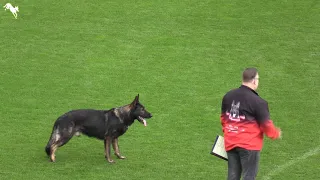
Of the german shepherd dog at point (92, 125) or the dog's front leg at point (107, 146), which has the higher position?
the german shepherd dog at point (92, 125)

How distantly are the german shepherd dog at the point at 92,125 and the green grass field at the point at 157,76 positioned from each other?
43 cm

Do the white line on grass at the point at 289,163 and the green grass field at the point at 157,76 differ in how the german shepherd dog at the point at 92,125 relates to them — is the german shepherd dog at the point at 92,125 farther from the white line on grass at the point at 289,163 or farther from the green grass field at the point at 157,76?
the white line on grass at the point at 289,163

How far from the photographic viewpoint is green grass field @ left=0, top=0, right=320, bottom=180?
46.1ft

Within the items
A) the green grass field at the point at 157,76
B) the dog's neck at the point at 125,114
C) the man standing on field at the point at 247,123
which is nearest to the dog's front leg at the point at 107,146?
the green grass field at the point at 157,76

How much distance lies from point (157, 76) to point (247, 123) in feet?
27.3

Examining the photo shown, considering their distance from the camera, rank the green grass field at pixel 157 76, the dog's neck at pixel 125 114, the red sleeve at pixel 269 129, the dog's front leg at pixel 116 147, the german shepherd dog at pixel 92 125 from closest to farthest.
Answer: the red sleeve at pixel 269 129 → the german shepherd dog at pixel 92 125 → the dog's neck at pixel 125 114 → the dog's front leg at pixel 116 147 → the green grass field at pixel 157 76

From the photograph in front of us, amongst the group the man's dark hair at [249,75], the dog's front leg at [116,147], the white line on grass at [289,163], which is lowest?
the white line on grass at [289,163]

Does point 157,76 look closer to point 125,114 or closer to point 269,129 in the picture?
point 125,114

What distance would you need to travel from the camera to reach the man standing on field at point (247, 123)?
1046cm

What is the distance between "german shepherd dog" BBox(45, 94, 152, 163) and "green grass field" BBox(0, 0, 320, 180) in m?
0.43

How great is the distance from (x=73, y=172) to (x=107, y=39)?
7807 mm

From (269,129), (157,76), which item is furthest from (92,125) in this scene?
(157,76)

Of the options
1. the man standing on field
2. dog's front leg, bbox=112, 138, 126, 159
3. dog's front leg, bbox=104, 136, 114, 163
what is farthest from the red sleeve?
dog's front leg, bbox=112, 138, 126, 159

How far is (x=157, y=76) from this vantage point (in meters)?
18.8
